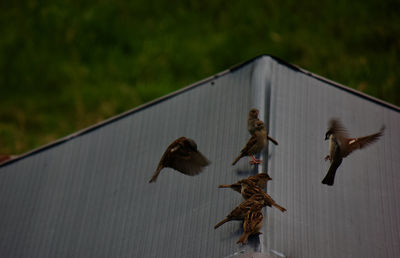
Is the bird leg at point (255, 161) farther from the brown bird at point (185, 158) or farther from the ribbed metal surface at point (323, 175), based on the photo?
the brown bird at point (185, 158)

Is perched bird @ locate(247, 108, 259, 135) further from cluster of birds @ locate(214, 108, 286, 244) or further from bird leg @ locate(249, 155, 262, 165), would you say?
A: bird leg @ locate(249, 155, 262, 165)

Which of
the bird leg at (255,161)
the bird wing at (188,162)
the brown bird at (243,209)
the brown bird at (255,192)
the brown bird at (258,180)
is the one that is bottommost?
the brown bird at (243,209)

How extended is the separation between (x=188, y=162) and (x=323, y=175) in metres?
1.38

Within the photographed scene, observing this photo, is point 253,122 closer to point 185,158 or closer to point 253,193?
point 185,158

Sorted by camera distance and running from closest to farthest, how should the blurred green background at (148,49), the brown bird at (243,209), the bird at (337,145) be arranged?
the brown bird at (243,209) < the bird at (337,145) < the blurred green background at (148,49)

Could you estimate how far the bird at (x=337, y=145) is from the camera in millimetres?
5668

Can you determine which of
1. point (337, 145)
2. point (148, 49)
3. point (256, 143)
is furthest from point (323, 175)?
point (148, 49)

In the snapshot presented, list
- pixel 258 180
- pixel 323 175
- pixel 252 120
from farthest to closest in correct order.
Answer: pixel 252 120 → pixel 323 175 → pixel 258 180

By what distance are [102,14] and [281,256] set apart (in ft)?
36.7

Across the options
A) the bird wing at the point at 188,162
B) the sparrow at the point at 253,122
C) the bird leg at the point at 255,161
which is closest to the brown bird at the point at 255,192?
the bird leg at the point at 255,161

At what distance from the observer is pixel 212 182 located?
5719 mm

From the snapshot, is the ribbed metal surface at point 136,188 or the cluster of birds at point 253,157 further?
the ribbed metal surface at point 136,188

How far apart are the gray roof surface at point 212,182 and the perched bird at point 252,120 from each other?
0.66 ft

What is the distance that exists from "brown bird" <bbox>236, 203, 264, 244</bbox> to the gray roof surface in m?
0.09
